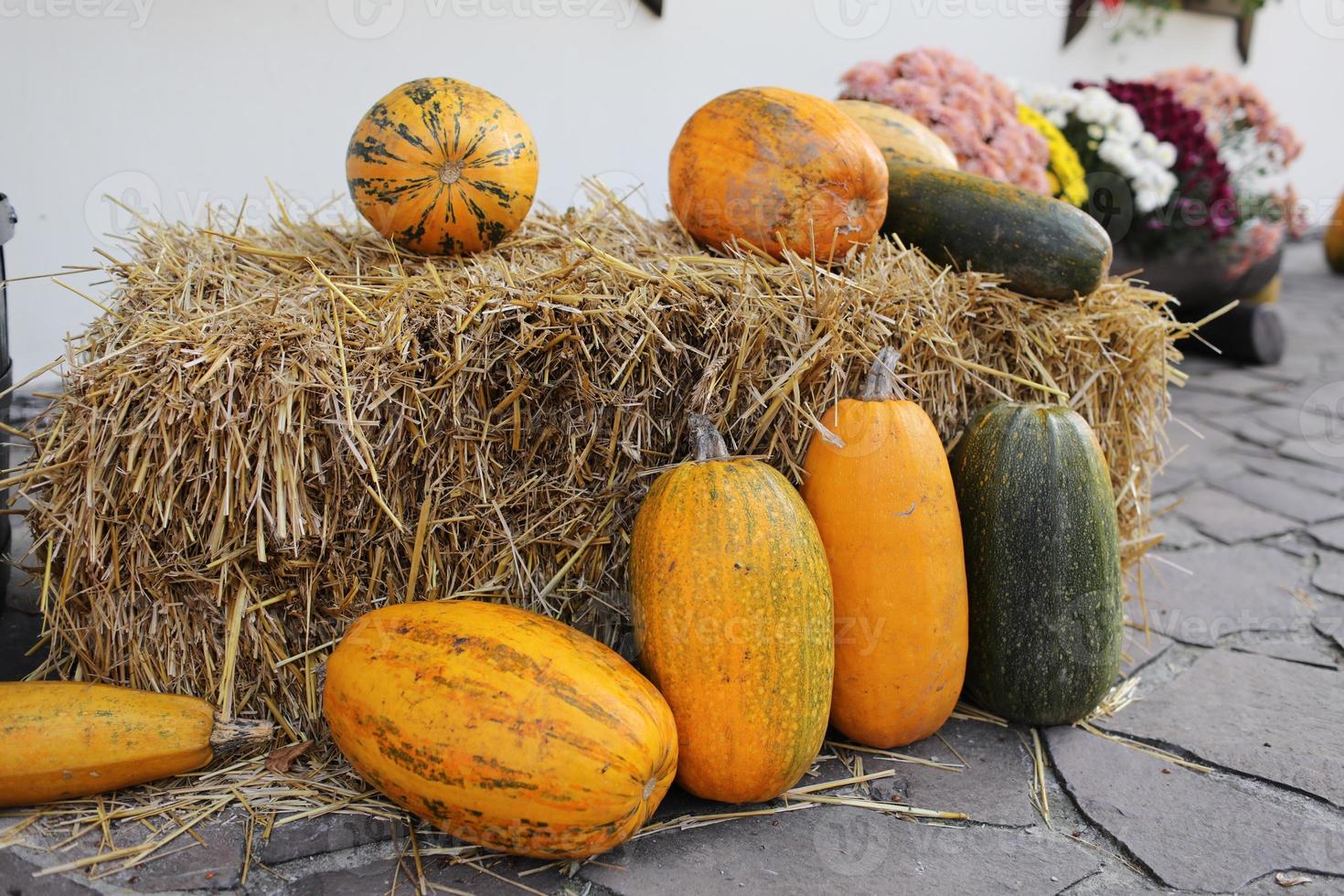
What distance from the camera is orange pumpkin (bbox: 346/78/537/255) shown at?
7.98ft

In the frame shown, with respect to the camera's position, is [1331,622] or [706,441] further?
[1331,622]

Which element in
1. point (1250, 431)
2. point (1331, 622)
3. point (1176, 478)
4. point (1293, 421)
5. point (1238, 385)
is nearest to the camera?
point (1331, 622)

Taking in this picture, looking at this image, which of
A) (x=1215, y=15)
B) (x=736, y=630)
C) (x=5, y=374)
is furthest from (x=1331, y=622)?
(x=1215, y=15)

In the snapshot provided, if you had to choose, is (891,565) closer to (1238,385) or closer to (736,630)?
(736,630)

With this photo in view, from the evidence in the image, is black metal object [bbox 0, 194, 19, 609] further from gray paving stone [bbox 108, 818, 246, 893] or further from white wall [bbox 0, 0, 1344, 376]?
white wall [bbox 0, 0, 1344, 376]

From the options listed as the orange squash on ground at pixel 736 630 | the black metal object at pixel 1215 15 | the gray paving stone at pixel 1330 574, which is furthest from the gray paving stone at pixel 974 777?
the black metal object at pixel 1215 15

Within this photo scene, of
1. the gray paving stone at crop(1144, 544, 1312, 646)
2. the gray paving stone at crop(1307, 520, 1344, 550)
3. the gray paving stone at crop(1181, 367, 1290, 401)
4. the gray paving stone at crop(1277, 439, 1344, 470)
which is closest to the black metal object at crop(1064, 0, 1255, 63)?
the gray paving stone at crop(1181, 367, 1290, 401)

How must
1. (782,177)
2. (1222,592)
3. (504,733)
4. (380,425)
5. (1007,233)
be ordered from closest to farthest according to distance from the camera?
(504,733) < (380,425) < (782,177) < (1007,233) < (1222,592)

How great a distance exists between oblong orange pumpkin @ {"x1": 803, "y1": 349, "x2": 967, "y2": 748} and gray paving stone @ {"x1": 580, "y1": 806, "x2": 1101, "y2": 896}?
29 centimetres

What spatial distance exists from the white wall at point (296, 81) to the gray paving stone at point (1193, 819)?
351 cm

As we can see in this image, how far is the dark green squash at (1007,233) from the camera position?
2.73 meters

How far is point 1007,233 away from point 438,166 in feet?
5.23

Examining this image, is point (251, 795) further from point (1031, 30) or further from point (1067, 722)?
point (1031, 30)

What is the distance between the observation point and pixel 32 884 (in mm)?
1788
